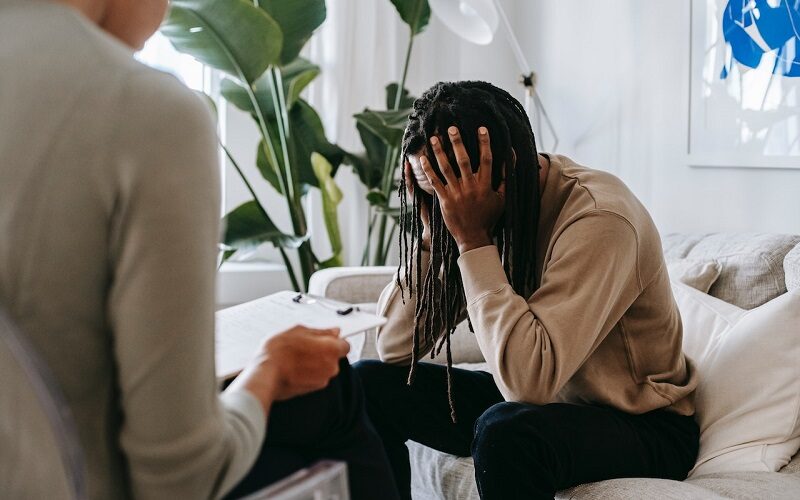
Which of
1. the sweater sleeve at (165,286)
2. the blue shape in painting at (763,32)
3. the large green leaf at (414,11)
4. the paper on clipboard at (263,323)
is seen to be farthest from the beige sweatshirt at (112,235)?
the large green leaf at (414,11)

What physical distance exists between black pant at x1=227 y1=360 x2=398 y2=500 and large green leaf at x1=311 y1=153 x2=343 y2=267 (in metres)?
1.87

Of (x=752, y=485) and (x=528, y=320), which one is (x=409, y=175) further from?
(x=752, y=485)

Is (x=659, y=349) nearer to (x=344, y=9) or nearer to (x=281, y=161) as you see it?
(x=281, y=161)

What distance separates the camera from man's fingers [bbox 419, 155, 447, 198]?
4.44ft

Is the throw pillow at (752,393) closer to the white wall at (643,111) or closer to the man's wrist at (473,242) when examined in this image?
the man's wrist at (473,242)

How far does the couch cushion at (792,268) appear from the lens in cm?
154

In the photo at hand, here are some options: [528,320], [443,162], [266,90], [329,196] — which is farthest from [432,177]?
[266,90]

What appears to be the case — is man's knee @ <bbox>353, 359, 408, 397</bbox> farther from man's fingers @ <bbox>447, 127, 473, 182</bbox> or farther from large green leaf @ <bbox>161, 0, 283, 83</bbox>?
large green leaf @ <bbox>161, 0, 283, 83</bbox>

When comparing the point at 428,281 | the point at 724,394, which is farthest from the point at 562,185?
the point at 724,394

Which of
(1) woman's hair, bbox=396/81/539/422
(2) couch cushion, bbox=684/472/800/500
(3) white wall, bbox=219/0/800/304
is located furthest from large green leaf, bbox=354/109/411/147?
(2) couch cushion, bbox=684/472/800/500

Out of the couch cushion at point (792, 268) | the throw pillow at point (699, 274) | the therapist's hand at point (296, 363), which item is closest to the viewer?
the therapist's hand at point (296, 363)

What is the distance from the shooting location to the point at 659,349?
134cm

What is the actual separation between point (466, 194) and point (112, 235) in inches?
32.1

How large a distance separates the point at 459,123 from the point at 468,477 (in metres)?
0.59
